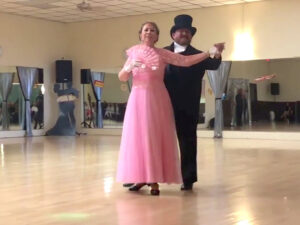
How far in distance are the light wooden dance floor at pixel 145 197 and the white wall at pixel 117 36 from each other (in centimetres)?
622

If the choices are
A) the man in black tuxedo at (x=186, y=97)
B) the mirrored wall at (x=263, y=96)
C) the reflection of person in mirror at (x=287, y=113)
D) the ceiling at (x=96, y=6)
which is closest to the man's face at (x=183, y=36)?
the man in black tuxedo at (x=186, y=97)

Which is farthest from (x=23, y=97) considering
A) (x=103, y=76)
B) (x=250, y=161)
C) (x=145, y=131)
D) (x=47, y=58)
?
(x=145, y=131)

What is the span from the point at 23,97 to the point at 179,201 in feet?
Answer: 37.7

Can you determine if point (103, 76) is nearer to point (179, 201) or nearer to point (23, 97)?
point (23, 97)

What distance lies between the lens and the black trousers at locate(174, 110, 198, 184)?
16.2 ft

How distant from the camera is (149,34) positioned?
488 centimetres

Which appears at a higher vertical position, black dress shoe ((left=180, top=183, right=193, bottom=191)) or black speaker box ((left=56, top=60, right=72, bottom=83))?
black speaker box ((left=56, top=60, right=72, bottom=83))

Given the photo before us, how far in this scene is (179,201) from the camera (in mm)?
4363

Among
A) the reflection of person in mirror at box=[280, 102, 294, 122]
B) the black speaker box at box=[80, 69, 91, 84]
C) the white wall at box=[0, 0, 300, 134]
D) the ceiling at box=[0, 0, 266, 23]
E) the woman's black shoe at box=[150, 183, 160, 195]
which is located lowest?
the woman's black shoe at box=[150, 183, 160, 195]

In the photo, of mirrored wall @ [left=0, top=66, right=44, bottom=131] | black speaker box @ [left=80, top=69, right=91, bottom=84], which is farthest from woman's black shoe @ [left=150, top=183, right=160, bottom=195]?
black speaker box @ [left=80, top=69, right=91, bottom=84]

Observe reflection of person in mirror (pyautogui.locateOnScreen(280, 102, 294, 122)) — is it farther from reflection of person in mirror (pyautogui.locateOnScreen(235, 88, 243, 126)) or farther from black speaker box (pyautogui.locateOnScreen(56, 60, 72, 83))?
black speaker box (pyautogui.locateOnScreen(56, 60, 72, 83))

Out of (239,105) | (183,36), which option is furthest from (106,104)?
(183,36)

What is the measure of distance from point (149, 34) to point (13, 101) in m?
10.9

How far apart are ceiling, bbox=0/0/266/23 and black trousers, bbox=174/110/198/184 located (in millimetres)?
7383
